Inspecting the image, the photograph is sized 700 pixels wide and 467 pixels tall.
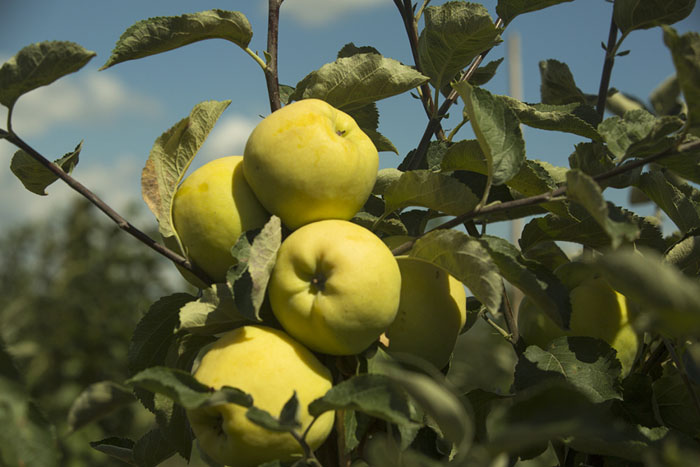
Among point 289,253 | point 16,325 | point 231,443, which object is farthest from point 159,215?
point 16,325

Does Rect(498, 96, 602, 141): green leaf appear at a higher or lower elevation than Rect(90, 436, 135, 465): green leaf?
higher

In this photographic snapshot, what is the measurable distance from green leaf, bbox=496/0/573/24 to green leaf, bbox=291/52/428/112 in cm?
25

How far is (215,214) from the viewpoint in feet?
2.40

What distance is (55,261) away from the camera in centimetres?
569

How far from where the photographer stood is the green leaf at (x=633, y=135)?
0.68 m

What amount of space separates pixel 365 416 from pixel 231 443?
0.47ft

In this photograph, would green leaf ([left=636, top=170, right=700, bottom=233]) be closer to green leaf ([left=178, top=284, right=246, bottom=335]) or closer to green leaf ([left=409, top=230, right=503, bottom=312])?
green leaf ([left=409, top=230, right=503, bottom=312])

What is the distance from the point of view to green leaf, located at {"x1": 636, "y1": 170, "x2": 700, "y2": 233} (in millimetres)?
876

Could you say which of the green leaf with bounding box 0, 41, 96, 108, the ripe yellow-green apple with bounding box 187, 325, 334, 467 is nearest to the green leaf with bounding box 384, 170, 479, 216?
the ripe yellow-green apple with bounding box 187, 325, 334, 467

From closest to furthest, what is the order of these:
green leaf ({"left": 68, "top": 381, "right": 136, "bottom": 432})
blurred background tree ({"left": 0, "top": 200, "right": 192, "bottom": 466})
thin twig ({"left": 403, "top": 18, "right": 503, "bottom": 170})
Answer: green leaf ({"left": 68, "top": 381, "right": 136, "bottom": 432}), thin twig ({"left": 403, "top": 18, "right": 503, "bottom": 170}), blurred background tree ({"left": 0, "top": 200, "right": 192, "bottom": 466})

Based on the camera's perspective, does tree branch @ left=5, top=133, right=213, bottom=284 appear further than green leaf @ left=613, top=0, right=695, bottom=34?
No

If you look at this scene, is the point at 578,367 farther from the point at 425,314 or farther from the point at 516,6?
the point at 516,6

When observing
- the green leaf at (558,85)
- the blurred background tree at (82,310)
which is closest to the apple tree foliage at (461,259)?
the green leaf at (558,85)

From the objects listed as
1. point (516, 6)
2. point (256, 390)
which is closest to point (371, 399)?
point (256, 390)
